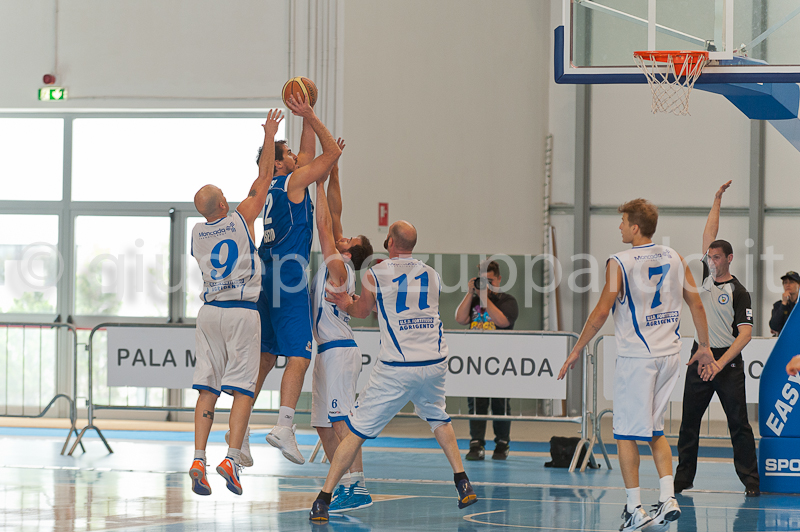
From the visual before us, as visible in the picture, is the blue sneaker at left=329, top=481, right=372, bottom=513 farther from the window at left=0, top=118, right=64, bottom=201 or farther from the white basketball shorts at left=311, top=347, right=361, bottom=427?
the window at left=0, top=118, right=64, bottom=201

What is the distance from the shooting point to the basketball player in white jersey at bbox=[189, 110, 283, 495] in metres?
6.10

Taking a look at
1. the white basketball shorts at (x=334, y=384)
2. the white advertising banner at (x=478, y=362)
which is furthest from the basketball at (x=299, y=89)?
the white advertising banner at (x=478, y=362)

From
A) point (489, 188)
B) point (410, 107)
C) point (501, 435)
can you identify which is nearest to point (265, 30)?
point (410, 107)

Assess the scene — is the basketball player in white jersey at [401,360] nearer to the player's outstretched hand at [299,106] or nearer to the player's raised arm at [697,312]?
the player's outstretched hand at [299,106]

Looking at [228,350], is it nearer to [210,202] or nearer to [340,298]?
[340,298]

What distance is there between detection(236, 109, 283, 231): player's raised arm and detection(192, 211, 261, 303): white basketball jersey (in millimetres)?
76

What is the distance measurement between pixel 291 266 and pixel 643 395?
9.07 ft

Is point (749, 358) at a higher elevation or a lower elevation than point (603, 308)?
lower

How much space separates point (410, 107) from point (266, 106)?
85.9 inches

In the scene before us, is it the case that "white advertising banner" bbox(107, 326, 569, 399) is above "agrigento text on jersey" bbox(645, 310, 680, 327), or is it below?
below

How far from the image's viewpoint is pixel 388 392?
603cm

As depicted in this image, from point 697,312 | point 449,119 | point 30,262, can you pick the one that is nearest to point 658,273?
point 697,312

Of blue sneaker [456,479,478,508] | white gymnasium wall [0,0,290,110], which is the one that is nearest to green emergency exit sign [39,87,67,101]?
white gymnasium wall [0,0,290,110]

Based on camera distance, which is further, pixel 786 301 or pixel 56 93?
pixel 56 93
